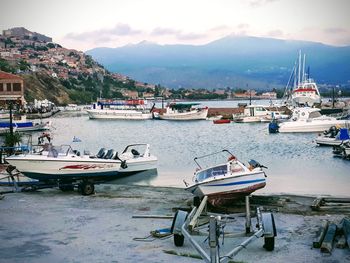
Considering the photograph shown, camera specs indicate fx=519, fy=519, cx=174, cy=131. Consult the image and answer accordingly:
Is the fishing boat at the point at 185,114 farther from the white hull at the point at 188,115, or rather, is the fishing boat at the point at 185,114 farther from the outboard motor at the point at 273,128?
the outboard motor at the point at 273,128

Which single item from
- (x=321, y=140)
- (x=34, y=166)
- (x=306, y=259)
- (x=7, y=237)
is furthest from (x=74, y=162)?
(x=321, y=140)

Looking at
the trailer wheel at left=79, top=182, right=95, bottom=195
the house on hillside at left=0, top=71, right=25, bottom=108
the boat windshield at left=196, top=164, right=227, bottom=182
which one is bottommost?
the trailer wheel at left=79, top=182, right=95, bottom=195

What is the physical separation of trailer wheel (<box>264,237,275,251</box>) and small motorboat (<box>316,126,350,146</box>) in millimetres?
30056

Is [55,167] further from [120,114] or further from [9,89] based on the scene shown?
[9,89]

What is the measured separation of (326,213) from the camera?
1554 centimetres

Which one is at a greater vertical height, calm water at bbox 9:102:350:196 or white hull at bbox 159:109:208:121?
white hull at bbox 159:109:208:121

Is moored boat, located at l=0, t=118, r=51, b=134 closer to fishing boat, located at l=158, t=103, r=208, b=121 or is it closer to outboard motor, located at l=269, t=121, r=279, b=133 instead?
outboard motor, located at l=269, t=121, r=279, b=133

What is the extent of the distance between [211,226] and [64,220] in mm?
6736

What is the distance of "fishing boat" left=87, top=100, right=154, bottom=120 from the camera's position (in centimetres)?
9938

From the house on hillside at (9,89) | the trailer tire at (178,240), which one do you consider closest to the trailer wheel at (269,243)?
the trailer tire at (178,240)

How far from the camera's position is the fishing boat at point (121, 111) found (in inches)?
3912

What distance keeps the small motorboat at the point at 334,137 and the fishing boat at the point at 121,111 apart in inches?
2271

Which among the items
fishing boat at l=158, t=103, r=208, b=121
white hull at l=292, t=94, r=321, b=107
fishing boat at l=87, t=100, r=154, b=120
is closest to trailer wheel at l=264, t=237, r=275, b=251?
fishing boat at l=158, t=103, r=208, b=121

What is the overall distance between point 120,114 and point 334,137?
208ft
